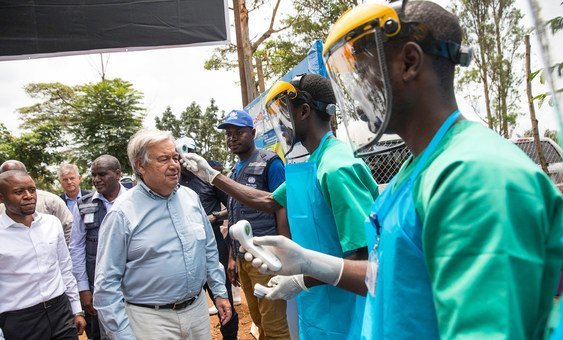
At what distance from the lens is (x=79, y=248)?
442 centimetres

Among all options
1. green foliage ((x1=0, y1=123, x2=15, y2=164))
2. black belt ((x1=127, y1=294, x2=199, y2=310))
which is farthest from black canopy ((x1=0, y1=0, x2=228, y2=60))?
green foliage ((x1=0, y1=123, x2=15, y2=164))

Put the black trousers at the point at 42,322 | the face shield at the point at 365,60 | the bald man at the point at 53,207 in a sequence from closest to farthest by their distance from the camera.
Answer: the face shield at the point at 365,60, the black trousers at the point at 42,322, the bald man at the point at 53,207

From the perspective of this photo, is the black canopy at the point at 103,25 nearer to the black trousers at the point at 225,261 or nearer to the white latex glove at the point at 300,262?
the black trousers at the point at 225,261

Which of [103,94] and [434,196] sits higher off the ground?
[103,94]

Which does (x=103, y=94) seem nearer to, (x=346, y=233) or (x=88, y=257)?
(x=88, y=257)

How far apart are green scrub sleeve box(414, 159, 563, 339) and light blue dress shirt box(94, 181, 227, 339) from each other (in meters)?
2.12

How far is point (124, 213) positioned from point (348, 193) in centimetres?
146

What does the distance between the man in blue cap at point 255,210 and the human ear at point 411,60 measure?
8.59 feet

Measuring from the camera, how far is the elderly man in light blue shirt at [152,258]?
100.0 inches

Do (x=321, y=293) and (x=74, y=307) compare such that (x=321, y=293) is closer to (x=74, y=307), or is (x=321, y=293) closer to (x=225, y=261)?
(x=74, y=307)

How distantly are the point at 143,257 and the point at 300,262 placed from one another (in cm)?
149

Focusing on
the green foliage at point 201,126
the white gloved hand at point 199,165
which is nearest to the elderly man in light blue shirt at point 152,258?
the white gloved hand at point 199,165

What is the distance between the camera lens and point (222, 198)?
16.0 ft

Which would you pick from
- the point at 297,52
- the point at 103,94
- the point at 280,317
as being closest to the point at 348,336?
the point at 280,317
